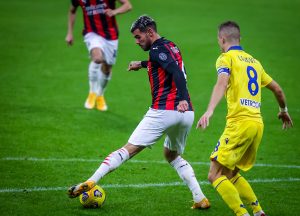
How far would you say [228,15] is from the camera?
27469mm

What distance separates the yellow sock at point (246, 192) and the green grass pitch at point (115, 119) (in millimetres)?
500

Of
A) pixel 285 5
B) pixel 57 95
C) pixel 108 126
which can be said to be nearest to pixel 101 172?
pixel 108 126

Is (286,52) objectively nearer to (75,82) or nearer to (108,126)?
(75,82)

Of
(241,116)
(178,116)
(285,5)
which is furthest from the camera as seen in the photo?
(285,5)

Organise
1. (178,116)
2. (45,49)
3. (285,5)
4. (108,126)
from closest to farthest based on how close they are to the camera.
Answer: (178,116)
(108,126)
(45,49)
(285,5)

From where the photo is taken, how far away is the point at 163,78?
24.8 feet

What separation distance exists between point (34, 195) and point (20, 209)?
2.07 ft

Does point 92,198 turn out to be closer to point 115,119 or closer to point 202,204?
point 202,204

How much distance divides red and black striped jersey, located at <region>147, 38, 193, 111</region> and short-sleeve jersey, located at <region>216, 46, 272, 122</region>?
0.64 metres

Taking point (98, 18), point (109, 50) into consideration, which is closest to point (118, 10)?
point (98, 18)

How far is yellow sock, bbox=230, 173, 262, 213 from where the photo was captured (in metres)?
7.20

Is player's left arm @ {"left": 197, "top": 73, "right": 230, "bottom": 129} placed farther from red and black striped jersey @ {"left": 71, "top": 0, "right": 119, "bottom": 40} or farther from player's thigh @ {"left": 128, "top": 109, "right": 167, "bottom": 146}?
red and black striped jersey @ {"left": 71, "top": 0, "right": 119, "bottom": 40}

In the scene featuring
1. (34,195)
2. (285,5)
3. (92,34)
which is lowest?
(285,5)

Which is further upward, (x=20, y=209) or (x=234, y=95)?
(x=234, y=95)
